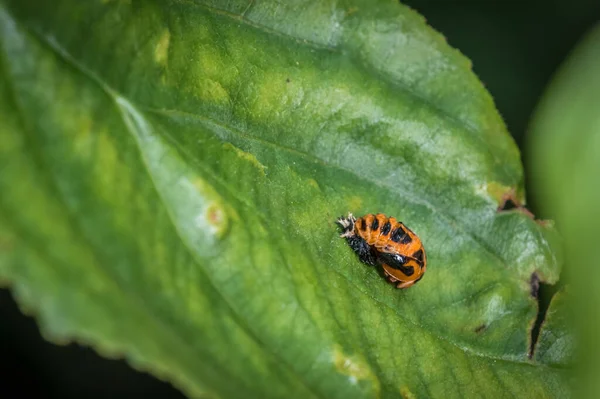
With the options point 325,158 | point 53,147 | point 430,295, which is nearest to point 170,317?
point 53,147

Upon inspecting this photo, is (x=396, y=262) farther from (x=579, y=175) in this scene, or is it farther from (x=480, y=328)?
(x=579, y=175)

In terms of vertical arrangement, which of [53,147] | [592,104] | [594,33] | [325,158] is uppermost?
[594,33]

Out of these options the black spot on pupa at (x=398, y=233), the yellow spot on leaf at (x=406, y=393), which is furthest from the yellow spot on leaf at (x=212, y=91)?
the yellow spot on leaf at (x=406, y=393)

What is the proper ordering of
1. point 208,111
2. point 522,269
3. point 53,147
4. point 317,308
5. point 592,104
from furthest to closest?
point 522,269
point 208,111
point 317,308
point 592,104
point 53,147

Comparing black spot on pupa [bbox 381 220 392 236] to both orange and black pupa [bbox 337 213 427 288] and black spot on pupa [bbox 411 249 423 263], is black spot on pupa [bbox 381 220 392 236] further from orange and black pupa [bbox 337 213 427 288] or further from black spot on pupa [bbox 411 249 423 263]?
black spot on pupa [bbox 411 249 423 263]

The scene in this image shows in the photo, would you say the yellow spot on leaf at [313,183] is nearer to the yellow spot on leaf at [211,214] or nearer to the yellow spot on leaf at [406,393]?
the yellow spot on leaf at [211,214]

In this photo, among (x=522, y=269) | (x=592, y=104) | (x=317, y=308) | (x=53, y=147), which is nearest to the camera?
(x=53, y=147)

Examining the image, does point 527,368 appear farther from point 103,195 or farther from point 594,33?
point 103,195
